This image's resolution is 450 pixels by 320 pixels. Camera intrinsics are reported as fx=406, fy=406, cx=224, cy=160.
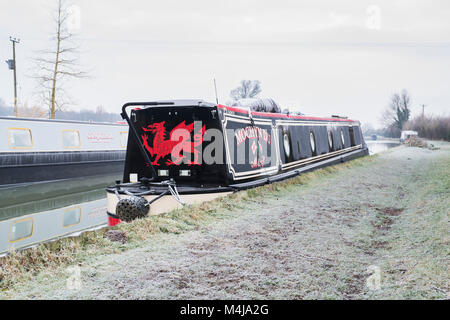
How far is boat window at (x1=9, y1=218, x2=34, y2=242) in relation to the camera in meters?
9.38

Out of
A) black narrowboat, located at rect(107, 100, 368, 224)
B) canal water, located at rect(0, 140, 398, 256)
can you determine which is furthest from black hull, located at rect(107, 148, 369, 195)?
canal water, located at rect(0, 140, 398, 256)

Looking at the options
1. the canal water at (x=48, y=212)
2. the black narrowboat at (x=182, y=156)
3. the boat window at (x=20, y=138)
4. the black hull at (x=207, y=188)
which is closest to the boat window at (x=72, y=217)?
the canal water at (x=48, y=212)

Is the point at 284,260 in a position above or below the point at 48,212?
above

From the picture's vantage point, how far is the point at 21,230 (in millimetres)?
10109

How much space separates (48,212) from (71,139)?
734 cm

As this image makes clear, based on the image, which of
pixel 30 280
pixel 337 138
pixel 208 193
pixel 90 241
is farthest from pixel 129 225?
pixel 337 138

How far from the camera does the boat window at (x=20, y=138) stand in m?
16.1

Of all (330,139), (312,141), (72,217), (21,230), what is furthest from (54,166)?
(330,139)

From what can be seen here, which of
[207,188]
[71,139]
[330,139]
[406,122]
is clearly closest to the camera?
[207,188]

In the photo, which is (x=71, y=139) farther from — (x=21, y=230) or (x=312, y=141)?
(x=312, y=141)

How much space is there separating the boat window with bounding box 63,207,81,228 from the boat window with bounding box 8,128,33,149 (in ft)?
17.3

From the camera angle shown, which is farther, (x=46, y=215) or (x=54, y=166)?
(x=54, y=166)

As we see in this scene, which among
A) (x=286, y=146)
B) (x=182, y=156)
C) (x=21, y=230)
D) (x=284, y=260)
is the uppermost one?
(x=286, y=146)
